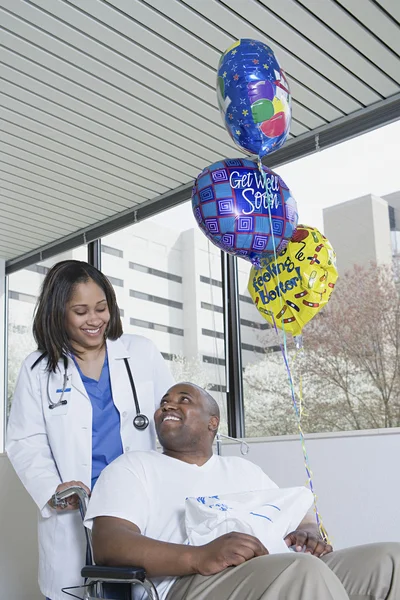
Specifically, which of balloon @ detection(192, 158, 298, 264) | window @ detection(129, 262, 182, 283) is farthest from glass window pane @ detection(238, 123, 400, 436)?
balloon @ detection(192, 158, 298, 264)

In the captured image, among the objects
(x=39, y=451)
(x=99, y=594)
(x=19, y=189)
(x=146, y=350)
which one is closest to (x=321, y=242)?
(x=146, y=350)

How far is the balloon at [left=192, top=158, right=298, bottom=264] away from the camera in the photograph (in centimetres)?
238

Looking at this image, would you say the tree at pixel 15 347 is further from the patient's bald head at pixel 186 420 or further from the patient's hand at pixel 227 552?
the patient's hand at pixel 227 552

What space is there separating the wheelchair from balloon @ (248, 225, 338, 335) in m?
1.13

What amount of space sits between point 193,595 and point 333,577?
0.30m

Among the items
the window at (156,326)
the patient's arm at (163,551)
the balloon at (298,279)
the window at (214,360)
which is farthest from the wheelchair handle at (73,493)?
the window at (156,326)

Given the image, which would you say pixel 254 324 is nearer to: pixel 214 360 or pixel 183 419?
pixel 214 360

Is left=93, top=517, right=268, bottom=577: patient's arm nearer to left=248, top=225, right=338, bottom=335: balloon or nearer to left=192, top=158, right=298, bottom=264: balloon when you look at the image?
left=192, top=158, right=298, bottom=264: balloon

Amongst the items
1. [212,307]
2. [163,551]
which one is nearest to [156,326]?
[212,307]

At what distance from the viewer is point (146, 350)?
226 cm

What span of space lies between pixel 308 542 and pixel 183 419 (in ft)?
1.50

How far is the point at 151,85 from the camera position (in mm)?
3348

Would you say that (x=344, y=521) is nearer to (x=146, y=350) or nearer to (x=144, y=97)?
(x=146, y=350)

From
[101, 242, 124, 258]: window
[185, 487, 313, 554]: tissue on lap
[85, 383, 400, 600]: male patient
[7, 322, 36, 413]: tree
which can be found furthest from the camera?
[7, 322, 36, 413]: tree
